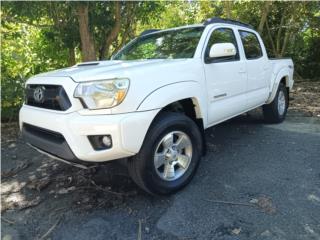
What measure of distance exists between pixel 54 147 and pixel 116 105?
2.37 ft

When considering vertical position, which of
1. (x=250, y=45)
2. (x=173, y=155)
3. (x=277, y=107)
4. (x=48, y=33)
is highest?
(x=48, y=33)

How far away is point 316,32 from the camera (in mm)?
13828

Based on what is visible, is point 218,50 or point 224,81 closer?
point 218,50

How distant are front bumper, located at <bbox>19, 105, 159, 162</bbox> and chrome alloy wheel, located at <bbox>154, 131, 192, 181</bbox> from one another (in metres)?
0.38

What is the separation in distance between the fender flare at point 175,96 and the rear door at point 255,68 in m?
1.41

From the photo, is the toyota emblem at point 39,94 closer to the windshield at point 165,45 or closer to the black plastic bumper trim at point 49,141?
the black plastic bumper trim at point 49,141

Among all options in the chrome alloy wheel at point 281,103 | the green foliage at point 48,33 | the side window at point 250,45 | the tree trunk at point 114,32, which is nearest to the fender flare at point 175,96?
the side window at point 250,45

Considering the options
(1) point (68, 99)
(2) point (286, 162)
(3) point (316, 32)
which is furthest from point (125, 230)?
(3) point (316, 32)

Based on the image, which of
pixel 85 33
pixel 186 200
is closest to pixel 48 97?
pixel 186 200

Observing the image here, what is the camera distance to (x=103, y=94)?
9.98ft

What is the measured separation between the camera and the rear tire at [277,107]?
243 inches

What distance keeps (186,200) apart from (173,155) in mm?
476

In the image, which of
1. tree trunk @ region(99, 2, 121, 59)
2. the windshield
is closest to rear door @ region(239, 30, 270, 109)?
the windshield

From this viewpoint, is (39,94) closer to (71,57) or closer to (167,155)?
(167,155)
